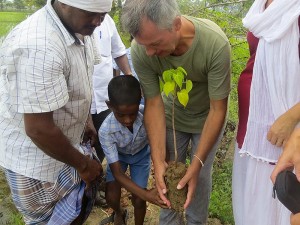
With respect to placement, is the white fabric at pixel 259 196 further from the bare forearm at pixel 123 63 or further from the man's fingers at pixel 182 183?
the bare forearm at pixel 123 63

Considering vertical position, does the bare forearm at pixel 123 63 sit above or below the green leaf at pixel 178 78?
below

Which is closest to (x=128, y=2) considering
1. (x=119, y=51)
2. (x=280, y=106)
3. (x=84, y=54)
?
(x=84, y=54)

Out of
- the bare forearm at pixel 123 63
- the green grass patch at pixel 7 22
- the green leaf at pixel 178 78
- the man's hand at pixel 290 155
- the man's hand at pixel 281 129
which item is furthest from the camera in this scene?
the green grass patch at pixel 7 22

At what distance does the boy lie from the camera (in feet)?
7.74

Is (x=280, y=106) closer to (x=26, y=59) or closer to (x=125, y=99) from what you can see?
(x=125, y=99)

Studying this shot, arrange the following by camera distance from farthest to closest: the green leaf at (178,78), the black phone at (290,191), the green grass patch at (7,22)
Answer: the green grass patch at (7,22)
the green leaf at (178,78)
the black phone at (290,191)

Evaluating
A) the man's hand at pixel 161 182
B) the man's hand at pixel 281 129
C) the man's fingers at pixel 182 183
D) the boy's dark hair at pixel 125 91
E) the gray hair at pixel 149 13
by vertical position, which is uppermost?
the gray hair at pixel 149 13

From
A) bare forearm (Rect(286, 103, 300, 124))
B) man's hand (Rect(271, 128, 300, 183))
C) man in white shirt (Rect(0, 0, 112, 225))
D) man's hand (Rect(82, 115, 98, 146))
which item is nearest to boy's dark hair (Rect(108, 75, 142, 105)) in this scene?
man in white shirt (Rect(0, 0, 112, 225))

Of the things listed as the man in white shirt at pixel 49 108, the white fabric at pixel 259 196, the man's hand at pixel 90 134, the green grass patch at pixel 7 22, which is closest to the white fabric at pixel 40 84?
the man in white shirt at pixel 49 108

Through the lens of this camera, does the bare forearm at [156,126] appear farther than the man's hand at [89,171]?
Yes

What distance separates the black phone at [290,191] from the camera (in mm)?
1302

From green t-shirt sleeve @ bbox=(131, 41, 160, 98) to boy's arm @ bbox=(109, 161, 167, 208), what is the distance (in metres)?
0.55

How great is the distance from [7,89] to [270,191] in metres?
1.51

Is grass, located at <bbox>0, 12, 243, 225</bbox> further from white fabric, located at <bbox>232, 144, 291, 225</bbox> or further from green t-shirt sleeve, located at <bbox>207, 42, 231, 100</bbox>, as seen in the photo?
green t-shirt sleeve, located at <bbox>207, 42, 231, 100</bbox>
